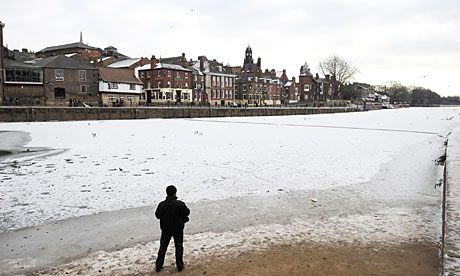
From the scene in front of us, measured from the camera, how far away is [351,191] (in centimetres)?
1124

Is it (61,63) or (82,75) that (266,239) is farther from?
(61,63)

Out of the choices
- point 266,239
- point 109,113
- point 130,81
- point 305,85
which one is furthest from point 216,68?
point 266,239

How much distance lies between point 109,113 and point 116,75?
67.0ft

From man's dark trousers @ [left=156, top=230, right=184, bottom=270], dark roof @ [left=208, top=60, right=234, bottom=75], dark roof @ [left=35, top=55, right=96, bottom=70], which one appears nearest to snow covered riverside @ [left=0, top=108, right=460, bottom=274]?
man's dark trousers @ [left=156, top=230, right=184, bottom=270]

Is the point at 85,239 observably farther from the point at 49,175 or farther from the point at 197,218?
the point at 49,175

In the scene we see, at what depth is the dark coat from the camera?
18.2 ft

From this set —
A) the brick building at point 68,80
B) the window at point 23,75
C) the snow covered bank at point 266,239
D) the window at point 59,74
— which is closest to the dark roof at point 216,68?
the brick building at point 68,80

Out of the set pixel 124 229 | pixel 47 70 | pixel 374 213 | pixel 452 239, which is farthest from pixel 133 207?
pixel 47 70

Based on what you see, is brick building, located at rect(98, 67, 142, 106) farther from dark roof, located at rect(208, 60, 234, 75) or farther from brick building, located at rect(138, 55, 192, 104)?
dark roof, located at rect(208, 60, 234, 75)

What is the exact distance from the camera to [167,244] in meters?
5.73

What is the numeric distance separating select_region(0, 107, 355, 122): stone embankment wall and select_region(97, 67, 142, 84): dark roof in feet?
57.0

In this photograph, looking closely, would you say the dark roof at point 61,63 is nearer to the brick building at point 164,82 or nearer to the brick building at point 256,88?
the brick building at point 164,82

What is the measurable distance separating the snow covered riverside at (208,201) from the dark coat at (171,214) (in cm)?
100

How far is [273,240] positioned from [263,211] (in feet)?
→ 6.76
